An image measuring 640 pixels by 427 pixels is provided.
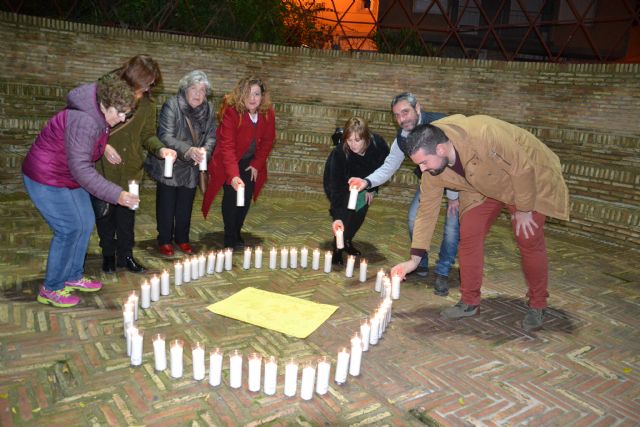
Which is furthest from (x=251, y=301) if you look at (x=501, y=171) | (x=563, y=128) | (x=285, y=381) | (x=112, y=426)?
(x=563, y=128)

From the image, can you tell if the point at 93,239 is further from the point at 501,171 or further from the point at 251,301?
the point at 501,171

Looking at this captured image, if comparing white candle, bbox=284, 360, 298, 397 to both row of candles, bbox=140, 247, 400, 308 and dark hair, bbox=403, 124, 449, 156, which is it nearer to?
row of candles, bbox=140, 247, 400, 308

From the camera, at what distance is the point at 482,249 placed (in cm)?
463

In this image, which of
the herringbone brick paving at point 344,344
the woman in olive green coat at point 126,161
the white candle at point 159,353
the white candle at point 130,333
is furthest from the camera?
the woman in olive green coat at point 126,161

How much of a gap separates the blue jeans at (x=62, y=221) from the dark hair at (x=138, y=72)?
107 centimetres

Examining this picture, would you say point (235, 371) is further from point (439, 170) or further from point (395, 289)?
point (395, 289)

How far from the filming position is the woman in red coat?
5.85 metres

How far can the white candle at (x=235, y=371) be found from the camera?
329 cm

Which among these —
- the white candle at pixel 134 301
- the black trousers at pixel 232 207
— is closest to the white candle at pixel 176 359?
the white candle at pixel 134 301

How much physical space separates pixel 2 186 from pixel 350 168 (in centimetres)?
619

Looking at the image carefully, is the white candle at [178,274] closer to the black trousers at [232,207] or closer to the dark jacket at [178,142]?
the dark jacket at [178,142]

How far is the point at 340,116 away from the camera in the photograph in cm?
1070

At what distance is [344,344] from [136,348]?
5.24 feet

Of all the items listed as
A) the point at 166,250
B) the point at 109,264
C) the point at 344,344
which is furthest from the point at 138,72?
the point at 344,344
